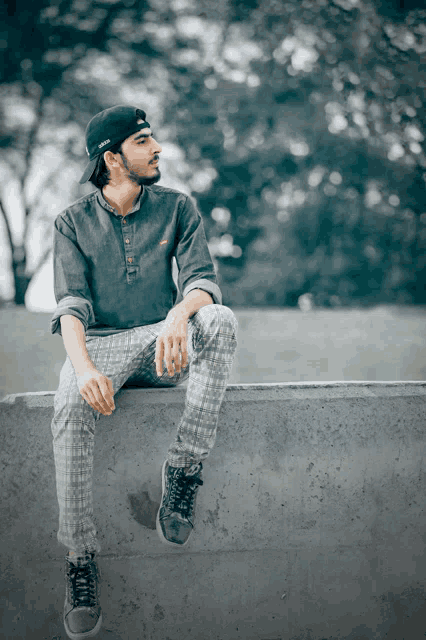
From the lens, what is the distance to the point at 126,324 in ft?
6.74

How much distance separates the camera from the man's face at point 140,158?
201 centimetres

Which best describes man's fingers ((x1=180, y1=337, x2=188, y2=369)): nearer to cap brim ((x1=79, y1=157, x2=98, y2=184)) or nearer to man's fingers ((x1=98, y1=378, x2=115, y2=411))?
man's fingers ((x1=98, y1=378, x2=115, y2=411))

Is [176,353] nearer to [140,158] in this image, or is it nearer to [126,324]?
[126,324]

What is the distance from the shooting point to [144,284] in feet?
6.71

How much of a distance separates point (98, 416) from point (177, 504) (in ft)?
1.30

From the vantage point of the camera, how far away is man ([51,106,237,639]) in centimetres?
177

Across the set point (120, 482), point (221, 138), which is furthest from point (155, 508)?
point (221, 138)

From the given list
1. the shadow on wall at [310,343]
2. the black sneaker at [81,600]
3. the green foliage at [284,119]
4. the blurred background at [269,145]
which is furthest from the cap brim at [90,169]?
the green foliage at [284,119]

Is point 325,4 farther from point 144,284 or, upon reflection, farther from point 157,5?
point 144,284

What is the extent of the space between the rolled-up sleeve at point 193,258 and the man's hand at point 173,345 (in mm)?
195

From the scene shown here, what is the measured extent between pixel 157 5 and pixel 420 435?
244 inches

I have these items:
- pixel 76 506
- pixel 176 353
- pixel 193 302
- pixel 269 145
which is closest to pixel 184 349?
pixel 176 353

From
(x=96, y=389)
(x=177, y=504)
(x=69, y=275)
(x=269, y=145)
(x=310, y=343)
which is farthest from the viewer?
(x=269, y=145)

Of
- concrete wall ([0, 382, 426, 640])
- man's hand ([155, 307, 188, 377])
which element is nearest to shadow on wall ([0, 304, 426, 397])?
concrete wall ([0, 382, 426, 640])
